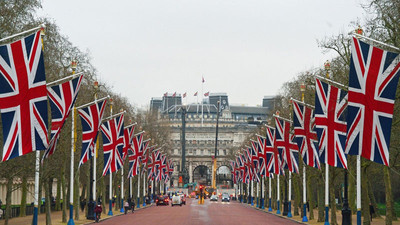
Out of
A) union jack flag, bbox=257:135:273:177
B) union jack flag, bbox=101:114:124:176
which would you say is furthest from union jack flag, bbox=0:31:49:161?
union jack flag, bbox=257:135:273:177

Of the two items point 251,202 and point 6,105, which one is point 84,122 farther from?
point 251,202

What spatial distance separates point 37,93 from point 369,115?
1260 cm

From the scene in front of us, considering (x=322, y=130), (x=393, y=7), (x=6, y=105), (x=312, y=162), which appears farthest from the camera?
(x=312, y=162)

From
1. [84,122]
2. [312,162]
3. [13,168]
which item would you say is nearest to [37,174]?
[13,168]

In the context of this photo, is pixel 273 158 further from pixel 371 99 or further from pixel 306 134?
pixel 371 99

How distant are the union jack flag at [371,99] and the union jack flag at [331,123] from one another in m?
7.74

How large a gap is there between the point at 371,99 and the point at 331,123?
368 inches

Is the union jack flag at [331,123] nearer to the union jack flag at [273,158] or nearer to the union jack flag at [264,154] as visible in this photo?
the union jack flag at [273,158]

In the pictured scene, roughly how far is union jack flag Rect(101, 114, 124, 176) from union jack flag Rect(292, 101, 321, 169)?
13801 mm

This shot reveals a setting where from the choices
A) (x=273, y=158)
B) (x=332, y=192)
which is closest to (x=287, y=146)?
(x=332, y=192)

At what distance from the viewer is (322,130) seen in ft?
131

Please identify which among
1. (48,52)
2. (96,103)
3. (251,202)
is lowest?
(251,202)

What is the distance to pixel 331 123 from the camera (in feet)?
129

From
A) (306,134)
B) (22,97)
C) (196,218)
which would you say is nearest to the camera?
(22,97)
